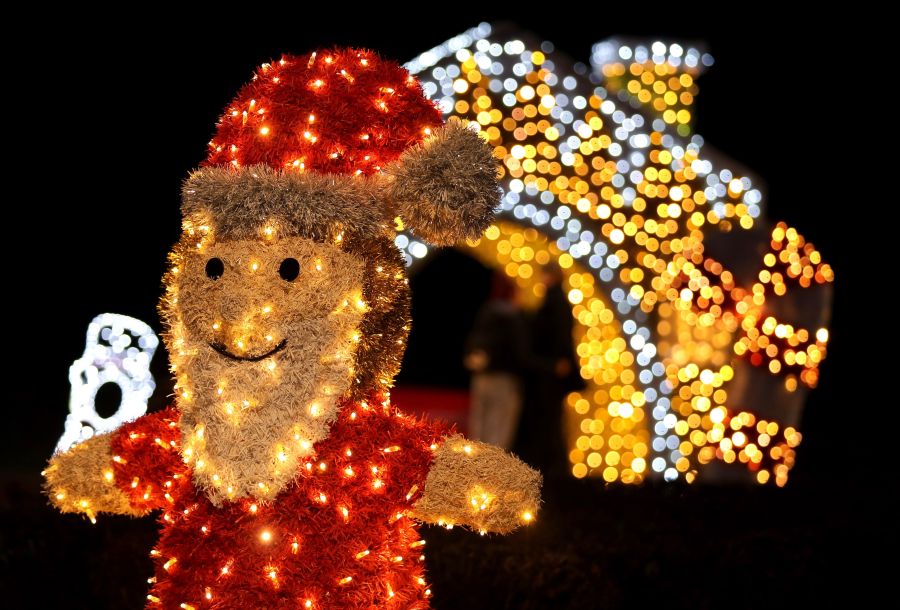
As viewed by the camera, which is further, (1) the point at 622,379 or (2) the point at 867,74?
(2) the point at 867,74

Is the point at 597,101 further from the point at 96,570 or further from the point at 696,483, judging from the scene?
the point at 96,570

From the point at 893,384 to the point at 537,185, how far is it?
37.8 ft

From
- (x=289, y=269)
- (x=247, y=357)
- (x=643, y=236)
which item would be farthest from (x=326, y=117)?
(x=643, y=236)

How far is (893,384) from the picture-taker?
53.5 ft

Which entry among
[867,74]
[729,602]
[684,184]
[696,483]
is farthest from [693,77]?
[867,74]

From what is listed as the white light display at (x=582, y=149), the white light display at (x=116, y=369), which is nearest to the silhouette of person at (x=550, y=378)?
the white light display at (x=582, y=149)

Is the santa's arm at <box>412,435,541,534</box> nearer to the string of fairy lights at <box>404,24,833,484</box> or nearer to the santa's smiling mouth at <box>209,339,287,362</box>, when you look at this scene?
the santa's smiling mouth at <box>209,339,287,362</box>

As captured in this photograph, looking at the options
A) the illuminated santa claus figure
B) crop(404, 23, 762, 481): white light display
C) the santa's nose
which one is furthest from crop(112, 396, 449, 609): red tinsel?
crop(404, 23, 762, 481): white light display

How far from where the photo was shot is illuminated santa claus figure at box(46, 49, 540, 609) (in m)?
2.83

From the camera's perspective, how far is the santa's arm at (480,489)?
9.45ft

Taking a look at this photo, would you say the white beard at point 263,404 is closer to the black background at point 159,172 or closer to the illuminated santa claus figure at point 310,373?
the illuminated santa claus figure at point 310,373

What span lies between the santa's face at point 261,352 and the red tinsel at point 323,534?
0.07 metres

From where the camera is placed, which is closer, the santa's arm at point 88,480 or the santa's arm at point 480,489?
the santa's arm at point 480,489

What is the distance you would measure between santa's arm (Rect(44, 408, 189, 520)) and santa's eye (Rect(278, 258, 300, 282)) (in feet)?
2.05
